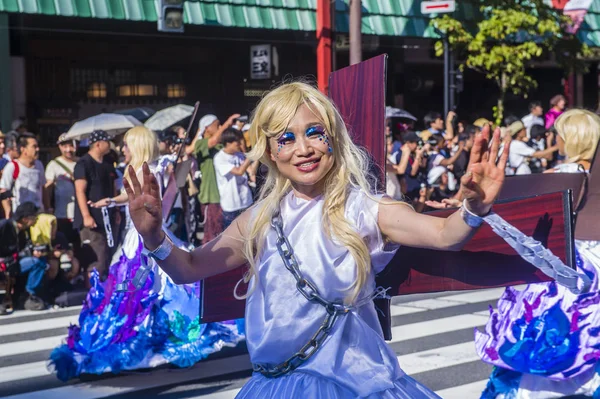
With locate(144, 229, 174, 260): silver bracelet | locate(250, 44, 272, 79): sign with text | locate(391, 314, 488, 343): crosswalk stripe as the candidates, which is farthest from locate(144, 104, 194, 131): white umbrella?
locate(144, 229, 174, 260): silver bracelet

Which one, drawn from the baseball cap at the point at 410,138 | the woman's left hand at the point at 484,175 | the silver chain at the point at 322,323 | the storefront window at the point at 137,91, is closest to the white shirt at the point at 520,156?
the baseball cap at the point at 410,138

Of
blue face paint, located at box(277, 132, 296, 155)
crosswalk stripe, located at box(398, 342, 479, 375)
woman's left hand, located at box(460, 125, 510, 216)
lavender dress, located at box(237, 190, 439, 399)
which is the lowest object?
crosswalk stripe, located at box(398, 342, 479, 375)

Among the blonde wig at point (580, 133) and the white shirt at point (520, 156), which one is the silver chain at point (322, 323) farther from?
the white shirt at point (520, 156)

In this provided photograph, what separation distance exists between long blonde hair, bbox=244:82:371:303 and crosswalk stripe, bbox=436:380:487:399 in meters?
3.54

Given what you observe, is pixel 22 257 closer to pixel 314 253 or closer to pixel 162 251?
pixel 162 251

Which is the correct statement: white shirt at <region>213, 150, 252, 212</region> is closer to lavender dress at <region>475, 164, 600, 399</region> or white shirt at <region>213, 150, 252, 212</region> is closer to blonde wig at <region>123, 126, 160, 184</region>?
blonde wig at <region>123, 126, 160, 184</region>

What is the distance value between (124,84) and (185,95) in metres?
1.13

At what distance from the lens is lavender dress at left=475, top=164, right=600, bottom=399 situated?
5250 mm

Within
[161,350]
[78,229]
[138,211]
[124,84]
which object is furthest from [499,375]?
[124,84]

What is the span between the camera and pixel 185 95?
1791 centimetres

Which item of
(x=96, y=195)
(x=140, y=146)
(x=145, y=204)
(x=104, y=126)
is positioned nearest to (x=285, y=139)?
(x=145, y=204)

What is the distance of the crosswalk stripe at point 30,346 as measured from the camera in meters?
8.09

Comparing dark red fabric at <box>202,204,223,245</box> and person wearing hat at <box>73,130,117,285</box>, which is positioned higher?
person wearing hat at <box>73,130,117,285</box>

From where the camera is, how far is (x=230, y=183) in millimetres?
11773
